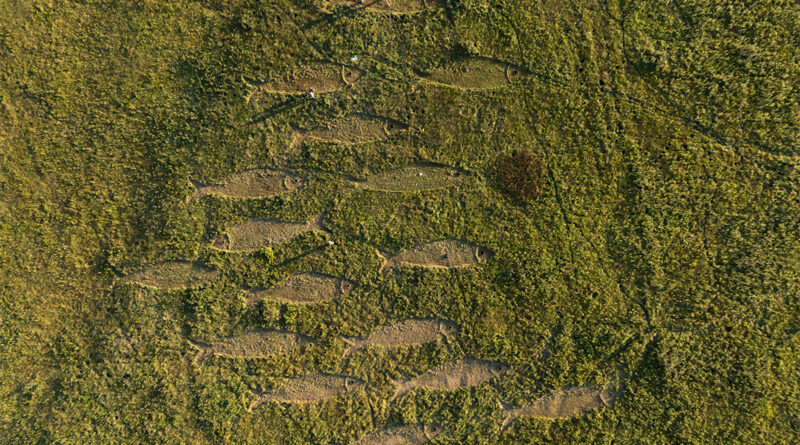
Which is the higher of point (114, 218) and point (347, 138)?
point (347, 138)

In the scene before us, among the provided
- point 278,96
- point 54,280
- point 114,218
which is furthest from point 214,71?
point 54,280

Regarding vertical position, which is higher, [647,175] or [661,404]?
[647,175]

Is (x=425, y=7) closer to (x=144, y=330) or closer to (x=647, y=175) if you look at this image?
(x=647, y=175)

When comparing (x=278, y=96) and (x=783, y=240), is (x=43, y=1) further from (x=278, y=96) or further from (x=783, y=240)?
(x=783, y=240)

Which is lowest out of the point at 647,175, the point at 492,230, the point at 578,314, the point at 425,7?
the point at 578,314

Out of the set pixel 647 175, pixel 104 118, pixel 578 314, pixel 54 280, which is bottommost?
pixel 54 280

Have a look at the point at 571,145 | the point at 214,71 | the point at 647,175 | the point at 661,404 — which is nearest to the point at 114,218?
the point at 214,71
